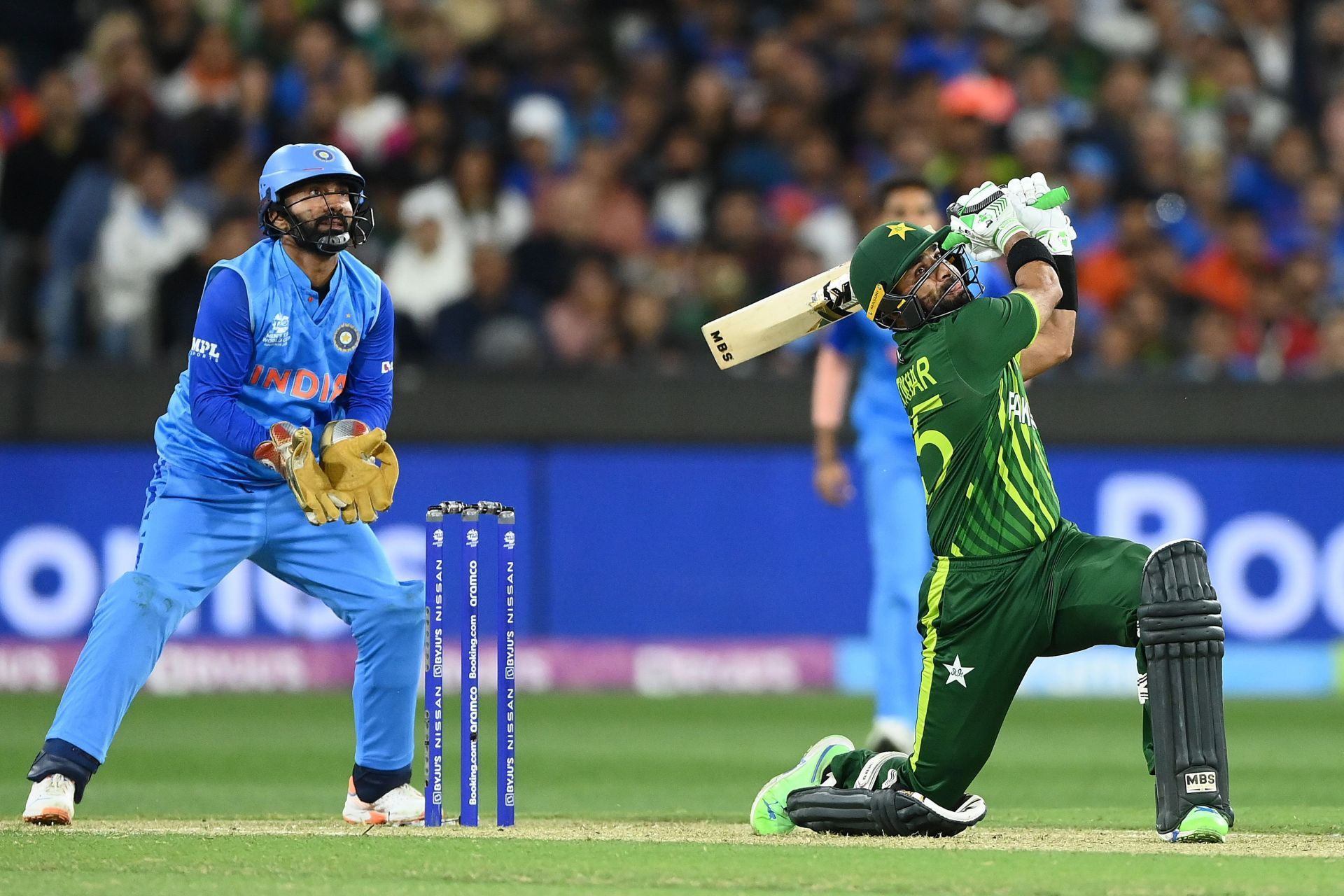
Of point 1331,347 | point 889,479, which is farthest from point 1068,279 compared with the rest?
point 1331,347

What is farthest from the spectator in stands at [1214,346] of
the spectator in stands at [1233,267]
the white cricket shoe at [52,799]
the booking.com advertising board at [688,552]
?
the white cricket shoe at [52,799]

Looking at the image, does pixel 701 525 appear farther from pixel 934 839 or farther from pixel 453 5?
pixel 934 839

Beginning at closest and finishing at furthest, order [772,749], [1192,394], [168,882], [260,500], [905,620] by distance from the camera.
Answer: [168,882], [260,500], [905,620], [772,749], [1192,394]

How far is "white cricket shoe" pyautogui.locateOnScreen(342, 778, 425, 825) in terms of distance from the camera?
6320 mm

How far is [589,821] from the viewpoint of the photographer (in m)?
6.62

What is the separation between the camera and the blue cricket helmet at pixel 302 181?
628 centimetres

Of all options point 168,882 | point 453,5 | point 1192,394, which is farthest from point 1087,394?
point 168,882

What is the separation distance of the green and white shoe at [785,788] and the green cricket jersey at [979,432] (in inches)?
29.2

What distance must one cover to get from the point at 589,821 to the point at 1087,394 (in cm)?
564

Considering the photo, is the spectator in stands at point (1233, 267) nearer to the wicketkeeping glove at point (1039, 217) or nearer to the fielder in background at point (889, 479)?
the fielder in background at point (889, 479)

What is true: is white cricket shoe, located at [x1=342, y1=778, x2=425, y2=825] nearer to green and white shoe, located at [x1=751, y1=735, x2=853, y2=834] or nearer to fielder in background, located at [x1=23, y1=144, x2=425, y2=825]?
fielder in background, located at [x1=23, y1=144, x2=425, y2=825]

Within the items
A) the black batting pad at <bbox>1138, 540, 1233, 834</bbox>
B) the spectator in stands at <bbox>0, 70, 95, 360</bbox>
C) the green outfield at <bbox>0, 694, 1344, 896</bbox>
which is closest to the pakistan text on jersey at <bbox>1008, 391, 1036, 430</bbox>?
the black batting pad at <bbox>1138, 540, 1233, 834</bbox>

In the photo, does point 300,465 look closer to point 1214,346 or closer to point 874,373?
point 874,373

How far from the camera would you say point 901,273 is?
579 cm
